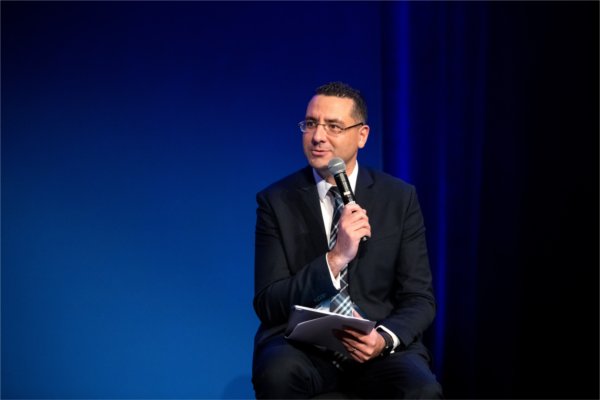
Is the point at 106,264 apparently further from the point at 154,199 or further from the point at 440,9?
the point at 440,9

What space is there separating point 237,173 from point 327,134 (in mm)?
900

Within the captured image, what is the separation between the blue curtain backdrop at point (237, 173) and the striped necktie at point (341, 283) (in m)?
0.80

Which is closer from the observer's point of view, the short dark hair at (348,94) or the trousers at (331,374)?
the trousers at (331,374)

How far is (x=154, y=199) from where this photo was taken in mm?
3072

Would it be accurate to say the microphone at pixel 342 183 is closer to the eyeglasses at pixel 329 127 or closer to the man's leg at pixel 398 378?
the eyeglasses at pixel 329 127

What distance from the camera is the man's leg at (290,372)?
6.70ft

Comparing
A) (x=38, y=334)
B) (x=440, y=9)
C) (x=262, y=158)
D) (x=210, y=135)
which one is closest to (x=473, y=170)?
(x=440, y=9)

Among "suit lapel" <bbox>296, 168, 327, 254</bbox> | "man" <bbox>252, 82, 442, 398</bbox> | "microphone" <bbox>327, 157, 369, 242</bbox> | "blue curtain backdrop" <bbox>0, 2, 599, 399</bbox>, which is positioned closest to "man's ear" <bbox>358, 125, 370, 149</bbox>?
"man" <bbox>252, 82, 442, 398</bbox>

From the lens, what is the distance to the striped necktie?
2.28 metres

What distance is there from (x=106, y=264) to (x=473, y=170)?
1737mm

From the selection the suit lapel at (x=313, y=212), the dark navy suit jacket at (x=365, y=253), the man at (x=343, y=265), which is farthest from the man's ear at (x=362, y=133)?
the suit lapel at (x=313, y=212)

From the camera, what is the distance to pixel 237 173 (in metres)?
3.15

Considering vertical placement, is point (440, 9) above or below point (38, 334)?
above

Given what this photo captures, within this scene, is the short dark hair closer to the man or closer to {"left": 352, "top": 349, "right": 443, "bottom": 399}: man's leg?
the man
